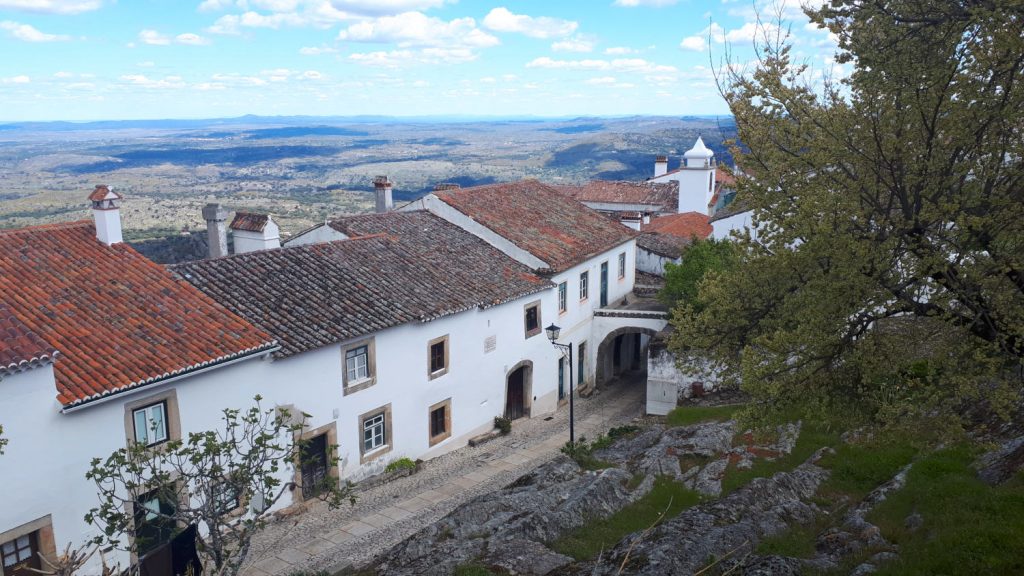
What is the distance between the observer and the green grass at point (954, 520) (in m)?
10.1

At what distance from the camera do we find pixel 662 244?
40.1 meters

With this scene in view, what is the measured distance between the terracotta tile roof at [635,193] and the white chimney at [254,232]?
32.6 metres

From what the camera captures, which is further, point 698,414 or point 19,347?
point 698,414

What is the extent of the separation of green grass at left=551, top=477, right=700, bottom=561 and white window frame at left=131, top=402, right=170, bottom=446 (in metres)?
8.84

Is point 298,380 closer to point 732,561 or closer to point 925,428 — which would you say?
point 732,561

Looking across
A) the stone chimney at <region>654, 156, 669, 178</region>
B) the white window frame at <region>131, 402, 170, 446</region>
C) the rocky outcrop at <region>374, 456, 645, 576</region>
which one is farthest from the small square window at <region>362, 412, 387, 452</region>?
the stone chimney at <region>654, 156, 669, 178</region>

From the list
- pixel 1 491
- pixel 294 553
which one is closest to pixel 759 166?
pixel 294 553

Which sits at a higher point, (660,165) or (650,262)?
(660,165)

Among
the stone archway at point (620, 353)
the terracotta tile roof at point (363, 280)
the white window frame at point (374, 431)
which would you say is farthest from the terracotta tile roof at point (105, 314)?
the stone archway at point (620, 353)

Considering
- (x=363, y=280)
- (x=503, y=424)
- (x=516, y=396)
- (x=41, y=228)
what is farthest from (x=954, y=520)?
(x=41, y=228)

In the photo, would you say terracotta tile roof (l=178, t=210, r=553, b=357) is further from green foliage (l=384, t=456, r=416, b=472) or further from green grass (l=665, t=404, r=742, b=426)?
green grass (l=665, t=404, r=742, b=426)

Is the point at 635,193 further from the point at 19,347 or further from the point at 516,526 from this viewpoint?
the point at 19,347

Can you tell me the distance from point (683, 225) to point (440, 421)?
2717 cm

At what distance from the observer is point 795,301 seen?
11.8 metres
